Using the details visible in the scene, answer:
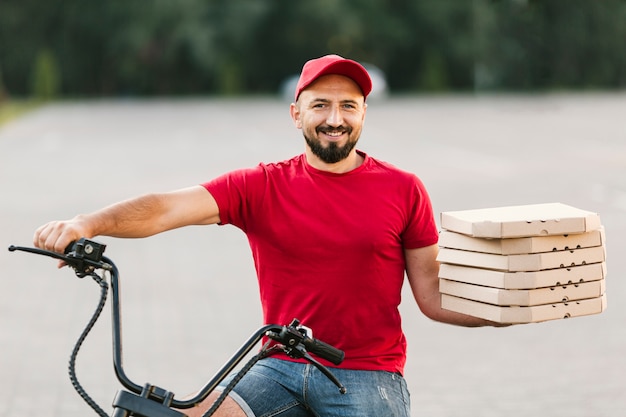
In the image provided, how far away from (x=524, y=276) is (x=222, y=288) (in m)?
6.82

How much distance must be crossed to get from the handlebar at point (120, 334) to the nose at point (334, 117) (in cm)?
78

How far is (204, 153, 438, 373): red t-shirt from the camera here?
12.1ft

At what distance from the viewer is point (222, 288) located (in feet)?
33.1

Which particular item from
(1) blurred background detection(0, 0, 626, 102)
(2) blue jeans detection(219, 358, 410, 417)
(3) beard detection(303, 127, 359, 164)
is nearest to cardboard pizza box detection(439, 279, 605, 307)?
(2) blue jeans detection(219, 358, 410, 417)

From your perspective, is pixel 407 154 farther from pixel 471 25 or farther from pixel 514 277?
pixel 471 25

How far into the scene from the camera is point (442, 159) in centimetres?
2291

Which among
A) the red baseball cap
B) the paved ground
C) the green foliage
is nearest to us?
the red baseball cap

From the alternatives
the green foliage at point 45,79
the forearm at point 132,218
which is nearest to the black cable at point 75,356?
the forearm at point 132,218

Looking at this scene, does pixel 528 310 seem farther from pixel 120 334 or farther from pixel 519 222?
pixel 120 334

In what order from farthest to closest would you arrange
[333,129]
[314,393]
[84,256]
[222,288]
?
[222,288]
[333,129]
[314,393]
[84,256]

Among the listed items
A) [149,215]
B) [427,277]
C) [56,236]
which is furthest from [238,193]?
[56,236]

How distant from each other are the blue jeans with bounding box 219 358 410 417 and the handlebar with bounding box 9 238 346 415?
0.47m

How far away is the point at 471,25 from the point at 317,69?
6125 cm

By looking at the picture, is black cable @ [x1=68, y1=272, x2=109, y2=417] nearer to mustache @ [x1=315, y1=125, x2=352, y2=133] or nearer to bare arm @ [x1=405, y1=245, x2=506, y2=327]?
mustache @ [x1=315, y1=125, x2=352, y2=133]
